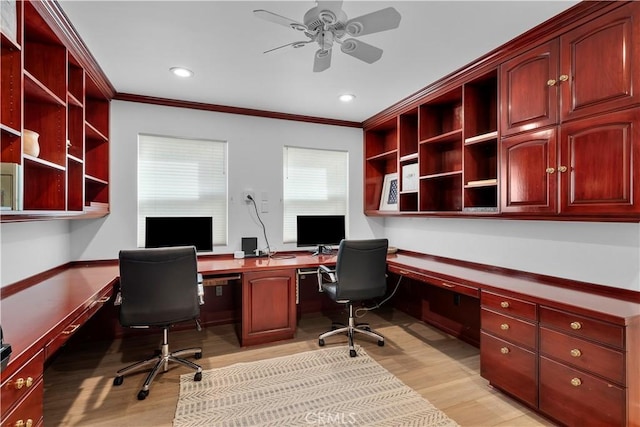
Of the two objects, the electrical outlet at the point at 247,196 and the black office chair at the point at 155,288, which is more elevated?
the electrical outlet at the point at 247,196

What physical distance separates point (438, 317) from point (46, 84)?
3.94 meters

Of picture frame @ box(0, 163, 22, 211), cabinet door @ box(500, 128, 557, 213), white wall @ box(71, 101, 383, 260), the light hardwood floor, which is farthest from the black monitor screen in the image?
cabinet door @ box(500, 128, 557, 213)

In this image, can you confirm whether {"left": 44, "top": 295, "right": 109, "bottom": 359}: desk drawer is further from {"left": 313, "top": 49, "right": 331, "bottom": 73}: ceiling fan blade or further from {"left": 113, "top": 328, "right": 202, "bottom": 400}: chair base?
{"left": 313, "top": 49, "right": 331, "bottom": 73}: ceiling fan blade

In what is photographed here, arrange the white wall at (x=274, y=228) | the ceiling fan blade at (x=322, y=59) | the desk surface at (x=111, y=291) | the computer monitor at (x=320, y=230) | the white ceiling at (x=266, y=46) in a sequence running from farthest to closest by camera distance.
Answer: the computer monitor at (x=320, y=230)
the white wall at (x=274, y=228)
the ceiling fan blade at (x=322, y=59)
the white ceiling at (x=266, y=46)
the desk surface at (x=111, y=291)

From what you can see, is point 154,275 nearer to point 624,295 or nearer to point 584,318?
point 584,318

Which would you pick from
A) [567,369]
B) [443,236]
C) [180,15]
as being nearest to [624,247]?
[567,369]

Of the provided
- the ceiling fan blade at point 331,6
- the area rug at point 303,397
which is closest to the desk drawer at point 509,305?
the area rug at point 303,397

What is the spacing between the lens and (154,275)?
7.57 feet

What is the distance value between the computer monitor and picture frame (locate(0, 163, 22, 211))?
252 cm

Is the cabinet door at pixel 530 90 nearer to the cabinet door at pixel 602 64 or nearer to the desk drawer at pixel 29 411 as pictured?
the cabinet door at pixel 602 64

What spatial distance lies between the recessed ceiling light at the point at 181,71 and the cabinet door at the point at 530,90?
254cm

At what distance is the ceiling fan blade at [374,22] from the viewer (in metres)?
1.64

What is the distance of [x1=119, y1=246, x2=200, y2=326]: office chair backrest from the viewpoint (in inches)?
89.7

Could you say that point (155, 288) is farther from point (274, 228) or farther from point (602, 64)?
point (602, 64)
